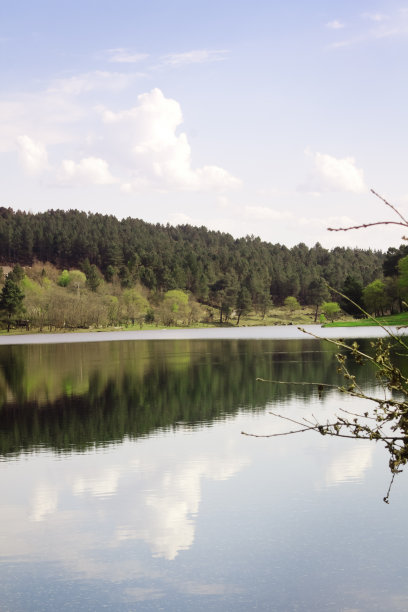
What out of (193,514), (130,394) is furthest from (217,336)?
(193,514)

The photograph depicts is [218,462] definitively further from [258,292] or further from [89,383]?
[258,292]

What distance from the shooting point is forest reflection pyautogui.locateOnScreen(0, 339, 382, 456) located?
23.1m

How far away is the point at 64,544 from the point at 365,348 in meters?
45.5

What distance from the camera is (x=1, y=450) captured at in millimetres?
20328

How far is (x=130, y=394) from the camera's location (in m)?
32.0

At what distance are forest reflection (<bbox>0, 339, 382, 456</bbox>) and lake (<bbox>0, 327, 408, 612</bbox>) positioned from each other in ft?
0.59

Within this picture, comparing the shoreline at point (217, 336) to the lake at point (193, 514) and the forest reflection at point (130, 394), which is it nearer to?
the forest reflection at point (130, 394)

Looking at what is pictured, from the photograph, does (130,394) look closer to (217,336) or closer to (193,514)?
(193,514)

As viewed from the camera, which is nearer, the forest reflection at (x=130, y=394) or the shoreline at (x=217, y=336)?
the forest reflection at (x=130, y=394)

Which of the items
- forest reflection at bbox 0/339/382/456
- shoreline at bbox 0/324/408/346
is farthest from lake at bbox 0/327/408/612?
shoreline at bbox 0/324/408/346

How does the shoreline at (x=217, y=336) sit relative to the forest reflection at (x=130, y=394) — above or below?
below

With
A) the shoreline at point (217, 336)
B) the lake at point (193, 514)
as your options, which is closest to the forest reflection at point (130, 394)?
the lake at point (193, 514)

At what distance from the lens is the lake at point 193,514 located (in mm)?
9781

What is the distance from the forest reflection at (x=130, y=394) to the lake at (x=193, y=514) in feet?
0.59
